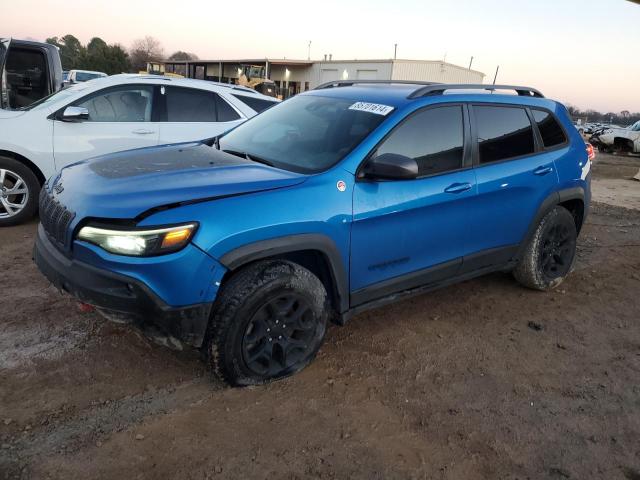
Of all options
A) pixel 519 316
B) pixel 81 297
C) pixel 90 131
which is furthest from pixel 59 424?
pixel 90 131

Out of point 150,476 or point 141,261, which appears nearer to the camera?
point 150,476

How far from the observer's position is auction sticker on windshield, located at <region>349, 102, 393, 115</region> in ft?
11.0

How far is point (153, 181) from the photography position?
2.78 metres

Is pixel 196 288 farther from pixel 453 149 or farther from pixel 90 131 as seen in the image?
pixel 90 131

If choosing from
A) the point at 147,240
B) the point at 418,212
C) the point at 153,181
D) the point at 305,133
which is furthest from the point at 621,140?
the point at 147,240

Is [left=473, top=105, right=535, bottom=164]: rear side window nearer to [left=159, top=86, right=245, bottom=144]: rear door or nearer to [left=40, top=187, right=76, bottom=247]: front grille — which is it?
[left=40, top=187, right=76, bottom=247]: front grille

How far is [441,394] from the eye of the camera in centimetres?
305

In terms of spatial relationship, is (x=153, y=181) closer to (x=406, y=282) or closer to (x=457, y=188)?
(x=406, y=282)

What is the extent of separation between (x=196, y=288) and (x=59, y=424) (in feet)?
3.18

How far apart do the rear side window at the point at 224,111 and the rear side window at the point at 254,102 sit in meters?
0.21

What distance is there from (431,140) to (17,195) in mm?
4622

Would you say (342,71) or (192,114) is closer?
(192,114)

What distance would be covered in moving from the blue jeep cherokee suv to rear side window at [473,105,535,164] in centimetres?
1

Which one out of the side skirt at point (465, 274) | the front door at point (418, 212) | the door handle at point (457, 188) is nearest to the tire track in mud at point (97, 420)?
the side skirt at point (465, 274)
